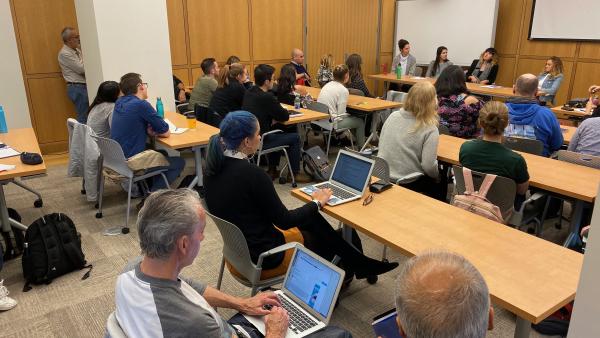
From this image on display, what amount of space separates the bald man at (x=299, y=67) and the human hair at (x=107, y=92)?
4.05 meters

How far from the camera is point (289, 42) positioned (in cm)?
855

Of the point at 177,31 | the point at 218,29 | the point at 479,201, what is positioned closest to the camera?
the point at 479,201

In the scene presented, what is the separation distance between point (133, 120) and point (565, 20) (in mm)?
7333

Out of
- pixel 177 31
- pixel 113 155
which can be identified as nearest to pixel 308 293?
pixel 113 155

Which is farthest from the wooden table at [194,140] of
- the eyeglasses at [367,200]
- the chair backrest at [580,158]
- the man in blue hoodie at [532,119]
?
the chair backrest at [580,158]

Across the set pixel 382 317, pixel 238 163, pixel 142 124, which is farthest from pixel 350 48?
pixel 382 317

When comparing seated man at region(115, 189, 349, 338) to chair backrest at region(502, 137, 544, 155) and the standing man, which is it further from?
the standing man

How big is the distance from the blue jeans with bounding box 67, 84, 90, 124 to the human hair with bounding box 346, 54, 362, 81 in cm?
379

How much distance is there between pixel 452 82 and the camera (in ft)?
13.8

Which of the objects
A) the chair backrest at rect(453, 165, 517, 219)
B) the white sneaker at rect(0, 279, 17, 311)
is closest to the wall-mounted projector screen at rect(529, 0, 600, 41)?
the chair backrest at rect(453, 165, 517, 219)

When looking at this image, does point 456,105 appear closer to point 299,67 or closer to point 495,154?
point 495,154

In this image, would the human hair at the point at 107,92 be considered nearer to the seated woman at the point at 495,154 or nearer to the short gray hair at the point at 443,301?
the seated woman at the point at 495,154

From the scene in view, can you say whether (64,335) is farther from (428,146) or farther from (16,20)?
(16,20)

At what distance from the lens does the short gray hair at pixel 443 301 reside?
101 cm
